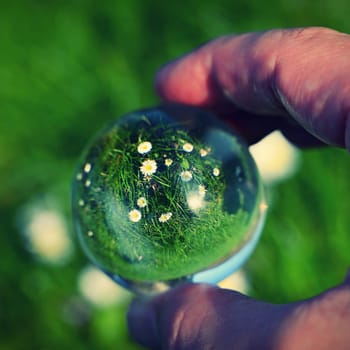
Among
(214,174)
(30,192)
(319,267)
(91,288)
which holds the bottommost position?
(319,267)

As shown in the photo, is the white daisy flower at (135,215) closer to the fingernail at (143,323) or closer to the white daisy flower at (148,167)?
the white daisy flower at (148,167)

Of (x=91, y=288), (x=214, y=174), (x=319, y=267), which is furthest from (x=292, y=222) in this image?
(x=214, y=174)

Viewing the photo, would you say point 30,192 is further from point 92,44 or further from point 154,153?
point 154,153

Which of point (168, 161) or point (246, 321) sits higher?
point (168, 161)

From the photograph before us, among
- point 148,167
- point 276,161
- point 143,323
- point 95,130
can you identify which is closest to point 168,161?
point 148,167

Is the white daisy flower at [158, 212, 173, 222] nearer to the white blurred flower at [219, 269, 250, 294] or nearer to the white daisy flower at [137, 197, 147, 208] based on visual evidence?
the white daisy flower at [137, 197, 147, 208]

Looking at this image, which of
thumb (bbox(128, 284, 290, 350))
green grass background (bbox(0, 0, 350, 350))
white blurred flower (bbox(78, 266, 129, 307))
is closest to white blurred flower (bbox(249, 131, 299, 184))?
green grass background (bbox(0, 0, 350, 350))

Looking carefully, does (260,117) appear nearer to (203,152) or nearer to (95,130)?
(203,152)
